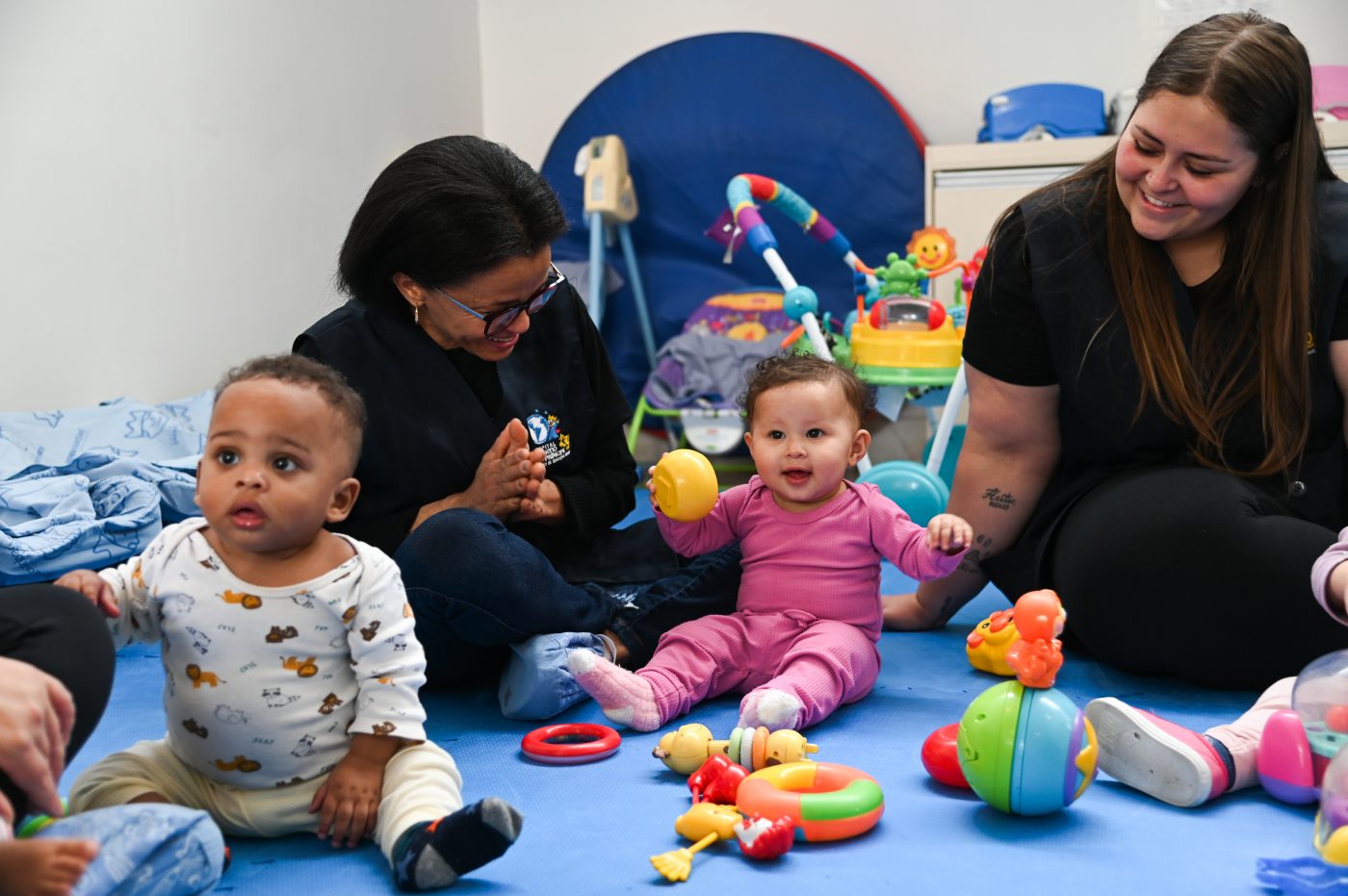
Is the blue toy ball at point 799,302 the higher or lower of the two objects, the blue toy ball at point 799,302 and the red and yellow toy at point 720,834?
the higher

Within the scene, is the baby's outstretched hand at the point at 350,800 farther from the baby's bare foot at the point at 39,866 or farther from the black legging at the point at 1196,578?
the black legging at the point at 1196,578

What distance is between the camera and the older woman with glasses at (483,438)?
1392 millimetres

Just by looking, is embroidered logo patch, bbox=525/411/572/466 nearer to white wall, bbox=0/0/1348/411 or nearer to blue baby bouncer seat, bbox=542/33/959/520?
white wall, bbox=0/0/1348/411

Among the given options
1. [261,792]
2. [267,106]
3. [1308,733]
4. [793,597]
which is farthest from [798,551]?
[267,106]

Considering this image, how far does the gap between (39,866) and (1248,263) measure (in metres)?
1.32

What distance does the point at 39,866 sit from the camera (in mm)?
759

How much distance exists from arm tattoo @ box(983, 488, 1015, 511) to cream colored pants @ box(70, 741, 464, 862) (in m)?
0.84

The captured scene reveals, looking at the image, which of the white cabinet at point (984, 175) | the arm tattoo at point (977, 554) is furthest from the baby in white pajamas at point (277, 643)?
the white cabinet at point (984, 175)

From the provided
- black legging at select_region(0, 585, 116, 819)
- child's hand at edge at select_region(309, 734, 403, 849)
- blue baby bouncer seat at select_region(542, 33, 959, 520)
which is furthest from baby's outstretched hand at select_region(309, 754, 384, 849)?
blue baby bouncer seat at select_region(542, 33, 959, 520)

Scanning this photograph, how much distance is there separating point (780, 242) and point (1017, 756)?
2.60 m

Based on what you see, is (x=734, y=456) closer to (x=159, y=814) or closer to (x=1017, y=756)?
(x=1017, y=756)

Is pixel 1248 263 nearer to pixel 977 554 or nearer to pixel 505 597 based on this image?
pixel 977 554

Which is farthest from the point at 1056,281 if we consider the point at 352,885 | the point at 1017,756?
the point at 352,885

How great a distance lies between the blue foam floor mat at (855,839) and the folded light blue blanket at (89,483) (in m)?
0.48
